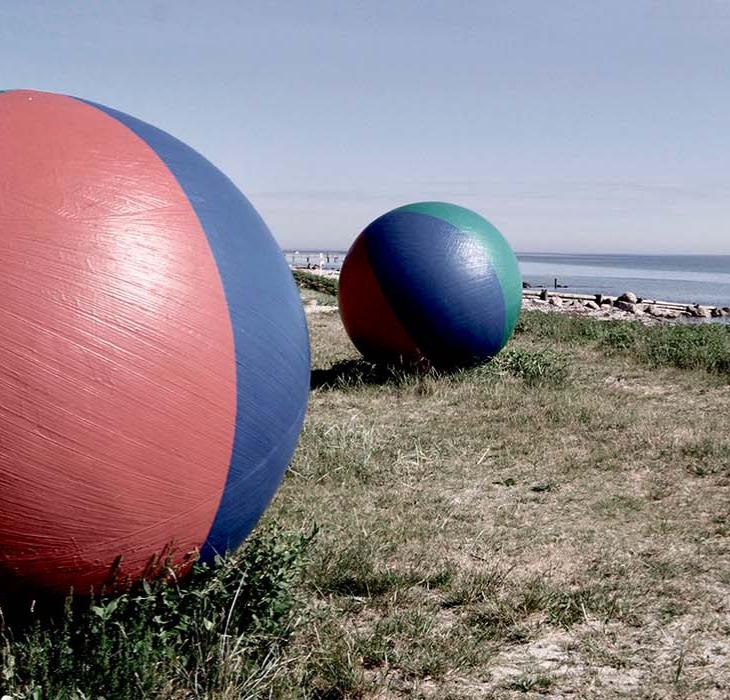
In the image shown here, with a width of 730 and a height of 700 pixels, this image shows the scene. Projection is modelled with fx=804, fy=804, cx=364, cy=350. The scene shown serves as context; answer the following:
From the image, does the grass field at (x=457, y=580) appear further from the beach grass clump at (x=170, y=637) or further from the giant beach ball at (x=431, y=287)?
the giant beach ball at (x=431, y=287)

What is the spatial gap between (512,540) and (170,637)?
228 centimetres

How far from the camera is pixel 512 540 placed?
4.81 meters

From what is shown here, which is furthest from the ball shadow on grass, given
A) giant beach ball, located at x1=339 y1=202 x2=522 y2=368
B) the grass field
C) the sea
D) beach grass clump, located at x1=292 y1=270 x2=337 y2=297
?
the sea

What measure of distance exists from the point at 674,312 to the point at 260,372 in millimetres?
24091

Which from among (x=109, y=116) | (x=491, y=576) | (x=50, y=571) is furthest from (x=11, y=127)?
(x=491, y=576)

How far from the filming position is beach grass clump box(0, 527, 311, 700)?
2.94 meters

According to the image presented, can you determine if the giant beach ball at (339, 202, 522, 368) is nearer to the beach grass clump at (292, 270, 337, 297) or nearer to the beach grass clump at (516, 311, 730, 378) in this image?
the beach grass clump at (516, 311, 730, 378)

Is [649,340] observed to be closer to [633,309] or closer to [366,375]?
[366,375]

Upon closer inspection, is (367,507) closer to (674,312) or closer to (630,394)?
(630,394)

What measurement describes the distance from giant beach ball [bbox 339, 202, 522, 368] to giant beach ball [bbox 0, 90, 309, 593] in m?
5.15

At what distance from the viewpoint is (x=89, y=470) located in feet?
9.58

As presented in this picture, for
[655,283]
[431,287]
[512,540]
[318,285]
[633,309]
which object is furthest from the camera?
[655,283]

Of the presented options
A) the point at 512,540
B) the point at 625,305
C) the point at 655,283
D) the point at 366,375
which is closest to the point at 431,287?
the point at 366,375

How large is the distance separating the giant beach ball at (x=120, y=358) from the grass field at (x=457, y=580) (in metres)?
0.33
